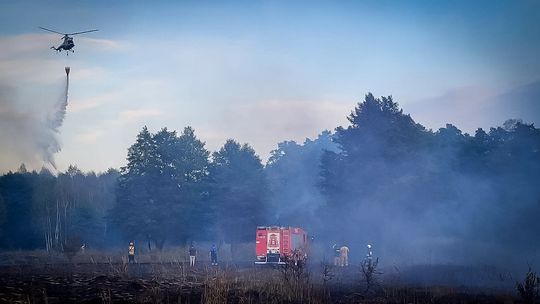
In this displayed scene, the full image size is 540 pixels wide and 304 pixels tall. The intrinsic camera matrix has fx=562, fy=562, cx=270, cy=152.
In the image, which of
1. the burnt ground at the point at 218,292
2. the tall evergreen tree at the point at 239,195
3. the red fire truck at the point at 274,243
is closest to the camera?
the burnt ground at the point at 218,292

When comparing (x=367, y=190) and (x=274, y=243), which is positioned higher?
(x=367, y=190)

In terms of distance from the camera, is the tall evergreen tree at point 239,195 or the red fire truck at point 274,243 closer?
the red fire truck at point 274,243

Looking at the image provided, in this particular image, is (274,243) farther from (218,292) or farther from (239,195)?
(218,292)

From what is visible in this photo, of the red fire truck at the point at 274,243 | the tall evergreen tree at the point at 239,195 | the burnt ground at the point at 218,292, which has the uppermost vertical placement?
the tall evergreen tree at the point at 239,195

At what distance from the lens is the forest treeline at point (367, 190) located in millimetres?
53000

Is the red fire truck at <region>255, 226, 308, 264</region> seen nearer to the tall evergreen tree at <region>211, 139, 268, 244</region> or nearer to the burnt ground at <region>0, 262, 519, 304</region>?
the tall evergreen tree at <region>211, 139, 268, 244</region>

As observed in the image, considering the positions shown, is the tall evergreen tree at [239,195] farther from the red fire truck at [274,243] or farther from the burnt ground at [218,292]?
the burnt ground at [218,292]

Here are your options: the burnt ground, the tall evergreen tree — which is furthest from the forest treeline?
the burnt ground

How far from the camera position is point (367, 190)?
5959 centimetres

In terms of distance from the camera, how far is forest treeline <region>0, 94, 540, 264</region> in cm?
5300

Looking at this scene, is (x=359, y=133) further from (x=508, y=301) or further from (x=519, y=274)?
(x=508, y=301)

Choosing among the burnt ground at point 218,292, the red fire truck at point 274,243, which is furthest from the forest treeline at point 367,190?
the burnt ground at point 218,292

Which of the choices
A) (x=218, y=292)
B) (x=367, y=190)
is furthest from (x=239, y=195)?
(x=218, y=292)

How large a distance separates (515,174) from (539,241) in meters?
9.35
